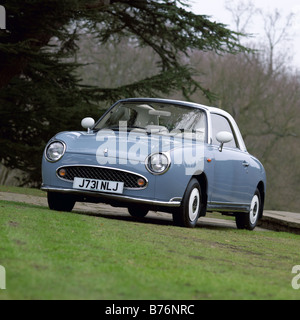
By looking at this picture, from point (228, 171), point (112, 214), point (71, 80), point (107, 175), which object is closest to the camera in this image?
point (107, 175)

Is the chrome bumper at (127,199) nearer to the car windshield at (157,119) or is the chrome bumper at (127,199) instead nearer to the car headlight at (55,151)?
the car headlight at (55,151)

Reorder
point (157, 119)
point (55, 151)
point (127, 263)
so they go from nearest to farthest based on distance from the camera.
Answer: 1. point (127, 263)
2. point (55, 151)
3. point (157, 119)

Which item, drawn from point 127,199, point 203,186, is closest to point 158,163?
point 127,199

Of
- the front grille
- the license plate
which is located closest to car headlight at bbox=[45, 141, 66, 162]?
the front grille

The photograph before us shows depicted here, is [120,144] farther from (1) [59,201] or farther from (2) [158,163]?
(1) [59,201]

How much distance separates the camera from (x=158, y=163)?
27.1 ft

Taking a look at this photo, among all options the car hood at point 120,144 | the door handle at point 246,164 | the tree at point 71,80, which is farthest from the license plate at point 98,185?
the tree at point 71,80

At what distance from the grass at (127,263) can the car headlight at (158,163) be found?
88cm

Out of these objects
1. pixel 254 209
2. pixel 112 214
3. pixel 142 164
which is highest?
pixel 142 164

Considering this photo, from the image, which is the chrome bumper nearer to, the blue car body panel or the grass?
the blue car body panel

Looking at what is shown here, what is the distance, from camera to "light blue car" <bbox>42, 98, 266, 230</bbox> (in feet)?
27.3

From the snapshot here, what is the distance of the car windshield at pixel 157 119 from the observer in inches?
368
